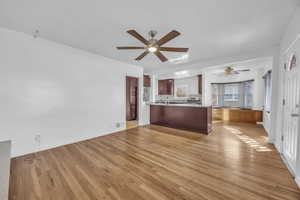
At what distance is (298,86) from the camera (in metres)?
1.76

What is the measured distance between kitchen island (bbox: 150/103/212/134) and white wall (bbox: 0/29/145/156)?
194cm

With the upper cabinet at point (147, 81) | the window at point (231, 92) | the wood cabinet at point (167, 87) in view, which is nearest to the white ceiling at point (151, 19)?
the upper cabinet at point (147, 81)

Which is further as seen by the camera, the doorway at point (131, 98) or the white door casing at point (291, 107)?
the doorway at point (131, 98)

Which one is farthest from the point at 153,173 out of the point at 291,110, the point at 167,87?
the point at 167,87

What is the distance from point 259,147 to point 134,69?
4.37 m

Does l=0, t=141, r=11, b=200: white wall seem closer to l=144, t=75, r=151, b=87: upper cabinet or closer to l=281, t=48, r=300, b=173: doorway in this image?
l=281, t=48, r=300, b=173: doorway

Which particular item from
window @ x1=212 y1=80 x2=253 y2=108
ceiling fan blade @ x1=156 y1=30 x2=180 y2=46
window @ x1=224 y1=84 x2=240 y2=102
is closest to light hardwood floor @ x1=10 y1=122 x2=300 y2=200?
ceiling fan blade @ x1=156 y1=30 x2=180 y2=46

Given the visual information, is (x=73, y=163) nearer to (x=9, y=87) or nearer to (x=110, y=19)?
(x=9, y=87)

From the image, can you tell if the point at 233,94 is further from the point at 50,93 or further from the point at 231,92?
the point at 50,93

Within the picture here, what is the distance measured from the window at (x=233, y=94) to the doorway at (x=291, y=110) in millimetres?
4108

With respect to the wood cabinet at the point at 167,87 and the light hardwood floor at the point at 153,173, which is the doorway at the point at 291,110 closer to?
the light hardwood floor at the point at 153,173

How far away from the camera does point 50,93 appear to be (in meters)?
2.78

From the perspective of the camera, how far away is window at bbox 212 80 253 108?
19.3ft

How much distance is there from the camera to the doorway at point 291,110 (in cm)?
181
